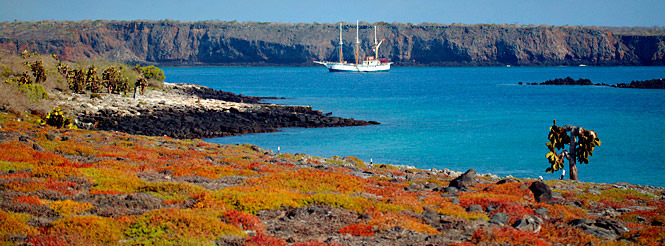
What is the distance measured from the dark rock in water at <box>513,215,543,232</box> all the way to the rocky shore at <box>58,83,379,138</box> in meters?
33.5

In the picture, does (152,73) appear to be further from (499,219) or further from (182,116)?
(499,219)

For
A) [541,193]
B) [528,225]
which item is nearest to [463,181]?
[541,193]

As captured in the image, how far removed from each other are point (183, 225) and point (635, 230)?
367 inches

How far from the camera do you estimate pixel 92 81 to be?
62.3 metres

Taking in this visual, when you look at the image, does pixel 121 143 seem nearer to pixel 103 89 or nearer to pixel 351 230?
pixel 351 230

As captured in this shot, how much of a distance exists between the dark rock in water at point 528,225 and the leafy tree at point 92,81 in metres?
56.9

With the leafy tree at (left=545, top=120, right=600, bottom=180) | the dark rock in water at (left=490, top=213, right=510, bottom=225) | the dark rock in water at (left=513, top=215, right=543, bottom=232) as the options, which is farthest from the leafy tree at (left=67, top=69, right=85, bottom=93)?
the dark rock in water at (left=513, top=215, right=543, bottom=232)

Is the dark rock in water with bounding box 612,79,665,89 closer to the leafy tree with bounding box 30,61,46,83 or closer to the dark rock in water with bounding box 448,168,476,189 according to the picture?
the leafy tree with bounding box 30,61,46,83

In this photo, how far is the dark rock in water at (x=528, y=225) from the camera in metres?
12.4

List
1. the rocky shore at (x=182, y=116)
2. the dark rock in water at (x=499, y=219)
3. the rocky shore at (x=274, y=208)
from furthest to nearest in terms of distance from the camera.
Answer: the rocky shore at (x=182, y=116), the dark rock in water at (x=499, y=219), the rocky shore at (x=274, y=208)

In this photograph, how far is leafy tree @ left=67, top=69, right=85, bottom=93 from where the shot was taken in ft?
197

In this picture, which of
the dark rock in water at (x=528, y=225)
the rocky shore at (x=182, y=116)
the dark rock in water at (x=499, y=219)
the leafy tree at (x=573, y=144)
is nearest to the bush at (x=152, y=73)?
the rocky shore at (x=182, y=116)

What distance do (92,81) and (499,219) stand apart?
57.1 m

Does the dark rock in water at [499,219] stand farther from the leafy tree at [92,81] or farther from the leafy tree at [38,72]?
the leafy tree at [92,81]
